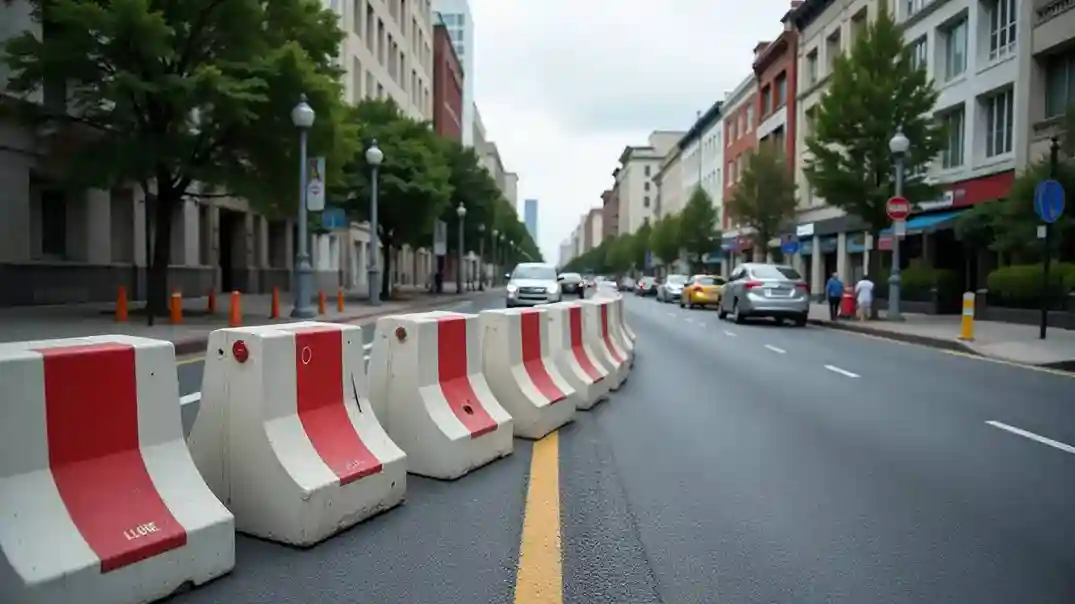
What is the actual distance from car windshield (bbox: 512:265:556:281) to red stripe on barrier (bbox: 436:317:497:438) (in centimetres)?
2327

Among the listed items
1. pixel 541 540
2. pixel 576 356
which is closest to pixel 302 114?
pixel 576 356

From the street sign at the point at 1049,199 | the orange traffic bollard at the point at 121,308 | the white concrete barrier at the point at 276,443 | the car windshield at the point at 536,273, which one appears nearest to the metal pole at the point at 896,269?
the street sign at the point at 1049,199

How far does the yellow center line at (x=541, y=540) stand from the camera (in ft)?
12.2

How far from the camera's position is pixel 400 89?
5672cm

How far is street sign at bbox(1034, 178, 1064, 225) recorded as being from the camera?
1584 centimetres

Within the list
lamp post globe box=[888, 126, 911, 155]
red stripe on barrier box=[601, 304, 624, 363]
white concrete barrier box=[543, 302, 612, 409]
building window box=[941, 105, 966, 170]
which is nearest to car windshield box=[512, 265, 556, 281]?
lamp post globe box=[888, 126, 911, 155]

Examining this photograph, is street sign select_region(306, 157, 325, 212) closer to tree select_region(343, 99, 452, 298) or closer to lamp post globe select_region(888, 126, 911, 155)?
tree select_region(343, 99, 452, 298)

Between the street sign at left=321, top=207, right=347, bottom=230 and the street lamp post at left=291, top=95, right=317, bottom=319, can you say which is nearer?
the street lamp post at left=291, top=95, right=317, bottom=319

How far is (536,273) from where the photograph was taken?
30000mm

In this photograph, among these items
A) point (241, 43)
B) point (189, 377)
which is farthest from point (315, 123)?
point (189, 377)

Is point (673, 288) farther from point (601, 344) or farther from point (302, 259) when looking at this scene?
point (601, 344)

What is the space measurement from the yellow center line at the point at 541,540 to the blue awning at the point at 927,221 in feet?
85.3

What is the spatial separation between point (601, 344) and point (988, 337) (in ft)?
41.1

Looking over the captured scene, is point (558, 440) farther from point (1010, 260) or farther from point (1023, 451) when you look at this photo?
point (1010, 260)
